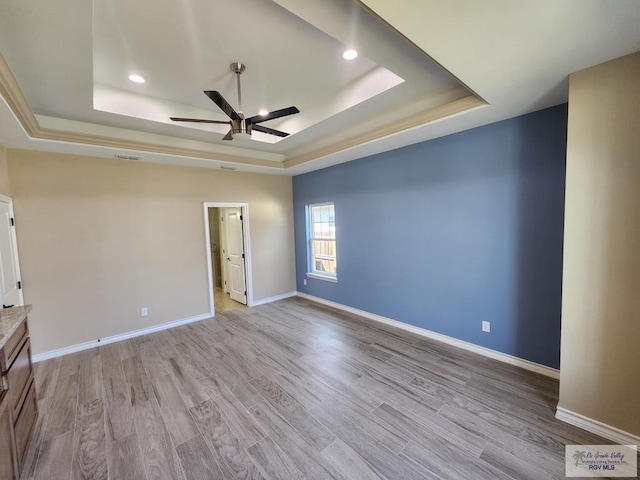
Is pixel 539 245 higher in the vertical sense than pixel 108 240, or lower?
lower

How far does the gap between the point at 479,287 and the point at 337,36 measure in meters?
2.91

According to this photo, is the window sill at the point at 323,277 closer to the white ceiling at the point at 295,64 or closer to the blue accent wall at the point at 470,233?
the blue accent wall at the point at 470,233

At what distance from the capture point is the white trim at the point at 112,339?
10.8ft

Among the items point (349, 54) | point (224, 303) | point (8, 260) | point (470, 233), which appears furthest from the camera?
point (224, 303)

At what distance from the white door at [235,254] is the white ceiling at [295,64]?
180 cm

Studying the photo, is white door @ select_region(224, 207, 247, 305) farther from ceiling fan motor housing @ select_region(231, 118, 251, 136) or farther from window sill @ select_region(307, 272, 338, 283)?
ceiling fan motor housing @ select_region(231, 118, 251, 136)

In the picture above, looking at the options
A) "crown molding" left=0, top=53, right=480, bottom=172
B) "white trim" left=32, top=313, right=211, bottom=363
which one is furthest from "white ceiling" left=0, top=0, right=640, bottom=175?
"white trim" left=32, top=313, right=211, bottom=363

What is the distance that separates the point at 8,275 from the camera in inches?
108

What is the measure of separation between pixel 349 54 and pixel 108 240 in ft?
12.9

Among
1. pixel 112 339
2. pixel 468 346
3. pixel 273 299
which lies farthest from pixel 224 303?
pixel 468 346

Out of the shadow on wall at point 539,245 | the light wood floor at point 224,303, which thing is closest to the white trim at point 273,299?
the light wood floor at point 224,303

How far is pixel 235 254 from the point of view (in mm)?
5484

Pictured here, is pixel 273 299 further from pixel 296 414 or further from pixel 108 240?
pixel 296 414

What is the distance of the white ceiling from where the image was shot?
1.44 metres
